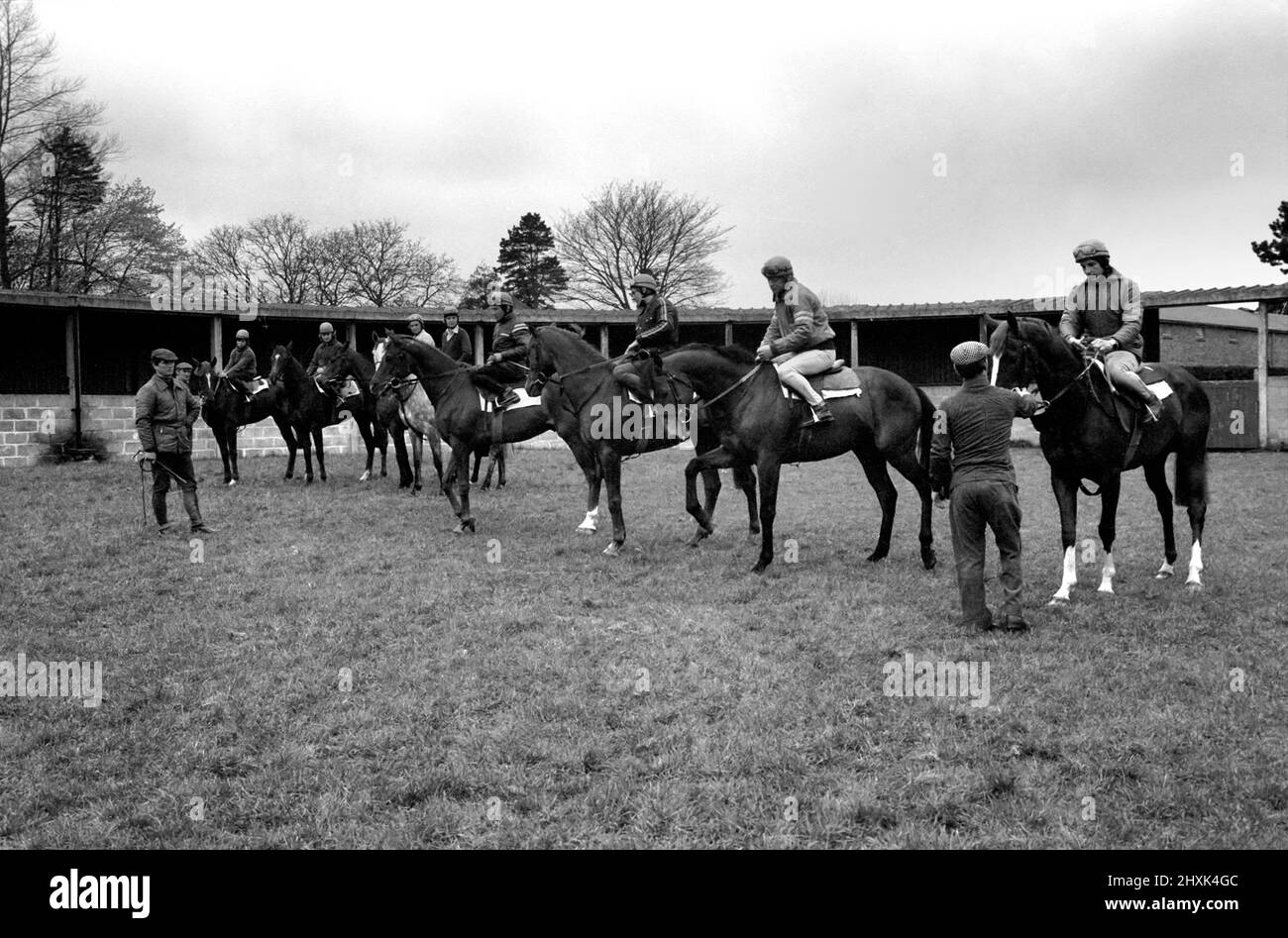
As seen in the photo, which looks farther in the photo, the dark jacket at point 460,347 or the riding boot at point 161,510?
the dark jacket at point 460,347

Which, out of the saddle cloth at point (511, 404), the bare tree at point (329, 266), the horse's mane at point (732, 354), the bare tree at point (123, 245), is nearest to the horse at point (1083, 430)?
the horse's mane at point (732, 354)

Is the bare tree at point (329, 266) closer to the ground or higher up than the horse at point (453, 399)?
higher up

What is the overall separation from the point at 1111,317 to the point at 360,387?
1262cm

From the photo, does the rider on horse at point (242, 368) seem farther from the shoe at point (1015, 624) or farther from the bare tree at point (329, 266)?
the bare tree at point (329, 266)

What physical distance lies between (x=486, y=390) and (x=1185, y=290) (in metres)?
21.0

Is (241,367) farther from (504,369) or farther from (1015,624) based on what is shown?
(1015,624)

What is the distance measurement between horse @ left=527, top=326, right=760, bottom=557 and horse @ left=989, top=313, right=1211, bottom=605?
3848mm

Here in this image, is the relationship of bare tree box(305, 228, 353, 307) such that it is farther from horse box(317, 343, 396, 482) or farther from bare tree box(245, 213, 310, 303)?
horse box(317, 343, 396, 482)

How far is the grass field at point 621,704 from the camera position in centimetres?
405

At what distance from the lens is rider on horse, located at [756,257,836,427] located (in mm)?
9523

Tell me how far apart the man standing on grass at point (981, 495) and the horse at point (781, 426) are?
2.45 meters

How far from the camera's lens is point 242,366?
1712 centimetres
